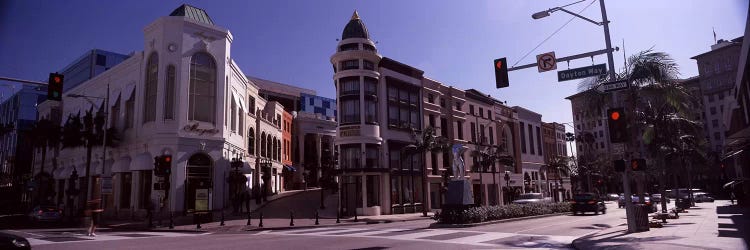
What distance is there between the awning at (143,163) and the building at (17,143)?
150ft

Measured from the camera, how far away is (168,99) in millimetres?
34875

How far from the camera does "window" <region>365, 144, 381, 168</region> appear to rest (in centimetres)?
3872

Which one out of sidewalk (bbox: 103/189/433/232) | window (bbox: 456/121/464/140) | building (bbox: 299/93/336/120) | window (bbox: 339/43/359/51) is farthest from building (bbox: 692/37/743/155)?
sidewalk (bbox: 103/189/433/232)

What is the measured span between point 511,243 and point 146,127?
29689mm

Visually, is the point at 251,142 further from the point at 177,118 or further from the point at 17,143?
the point at 17,143

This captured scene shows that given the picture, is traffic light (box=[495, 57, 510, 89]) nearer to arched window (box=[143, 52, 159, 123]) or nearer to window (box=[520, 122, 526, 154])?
arched window (box=[143, 52, 159, 123])

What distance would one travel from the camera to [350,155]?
3875cm

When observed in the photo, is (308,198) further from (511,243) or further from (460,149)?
(511,243)

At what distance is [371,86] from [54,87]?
26934 millimetres

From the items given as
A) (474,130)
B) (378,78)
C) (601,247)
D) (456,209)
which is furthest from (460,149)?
(474,130)

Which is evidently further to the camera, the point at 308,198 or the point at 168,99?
the point at 308,198

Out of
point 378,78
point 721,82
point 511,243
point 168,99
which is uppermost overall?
point 721,82

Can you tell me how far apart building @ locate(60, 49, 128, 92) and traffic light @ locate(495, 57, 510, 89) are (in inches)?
3351

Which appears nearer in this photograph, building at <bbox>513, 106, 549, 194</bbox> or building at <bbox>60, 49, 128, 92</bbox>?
building at <bbox>513, 106, 549, 194</bbox>
